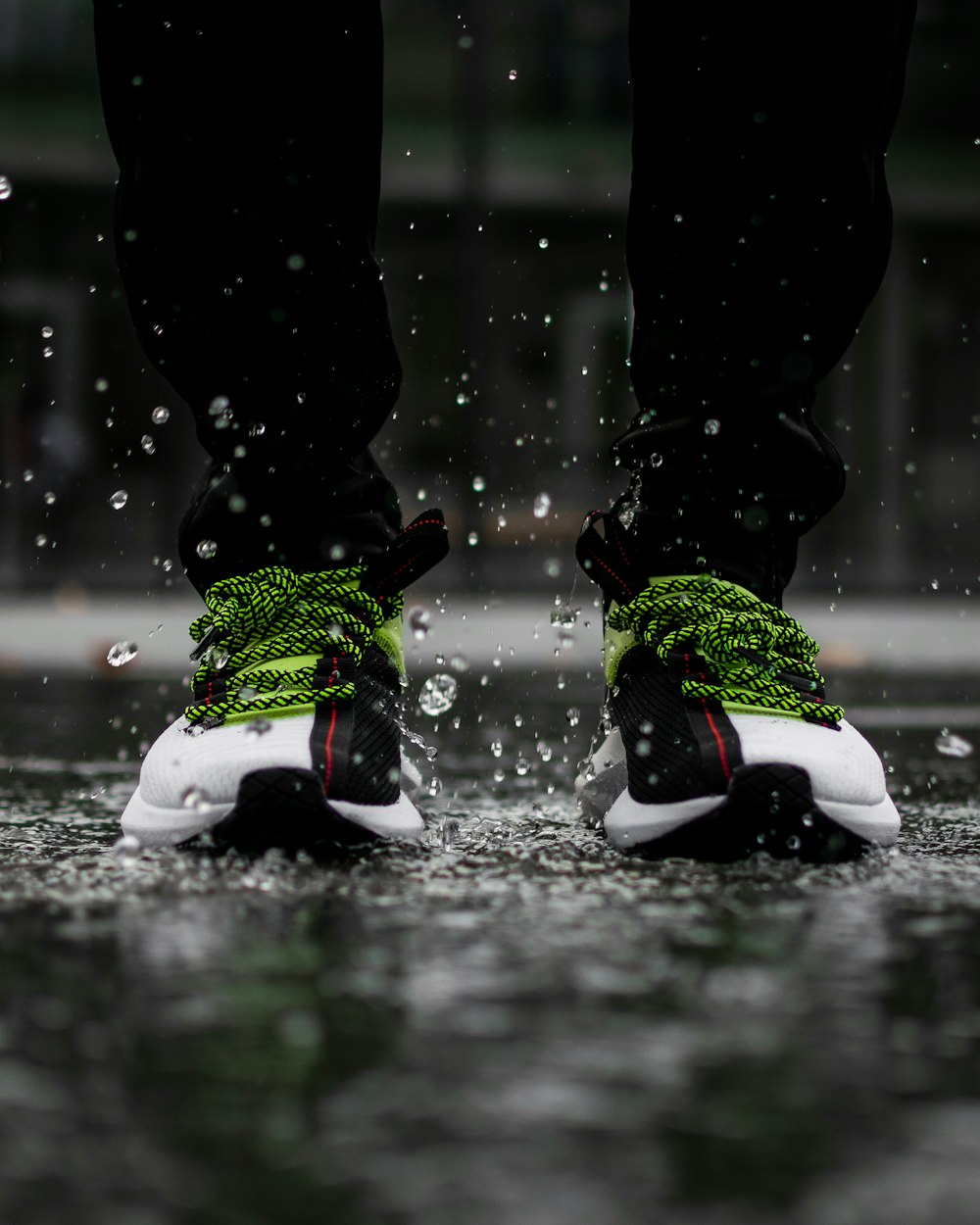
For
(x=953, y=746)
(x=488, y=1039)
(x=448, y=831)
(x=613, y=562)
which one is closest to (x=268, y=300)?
(x=613, y=562)

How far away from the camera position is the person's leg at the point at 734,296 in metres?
1.52

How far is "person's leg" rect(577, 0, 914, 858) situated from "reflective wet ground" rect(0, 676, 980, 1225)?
0.86 feet

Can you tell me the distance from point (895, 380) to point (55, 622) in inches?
292

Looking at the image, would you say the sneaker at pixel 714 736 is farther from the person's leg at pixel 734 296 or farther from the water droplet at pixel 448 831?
the water droplet at pixel 448 831

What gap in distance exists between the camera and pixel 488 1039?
0.75 m

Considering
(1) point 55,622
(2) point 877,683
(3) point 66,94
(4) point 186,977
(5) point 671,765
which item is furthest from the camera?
(3) point 66,94

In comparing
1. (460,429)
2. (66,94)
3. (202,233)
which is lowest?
(202,233)

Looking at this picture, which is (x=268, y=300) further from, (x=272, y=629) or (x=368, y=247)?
(x=272, y=629)

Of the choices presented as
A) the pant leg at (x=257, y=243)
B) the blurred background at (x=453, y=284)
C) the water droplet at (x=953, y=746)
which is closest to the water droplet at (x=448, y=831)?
the pant leg at (x=257, y=243)

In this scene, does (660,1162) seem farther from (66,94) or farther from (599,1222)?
(66,94)

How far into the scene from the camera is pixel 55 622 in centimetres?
738

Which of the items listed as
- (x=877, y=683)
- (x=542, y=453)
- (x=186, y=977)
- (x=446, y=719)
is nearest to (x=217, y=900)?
(x=186, y=977)

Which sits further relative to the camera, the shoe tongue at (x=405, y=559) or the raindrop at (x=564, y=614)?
the raindrop at (x=564, y=614)

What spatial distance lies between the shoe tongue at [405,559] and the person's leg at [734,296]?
0.14 metres
